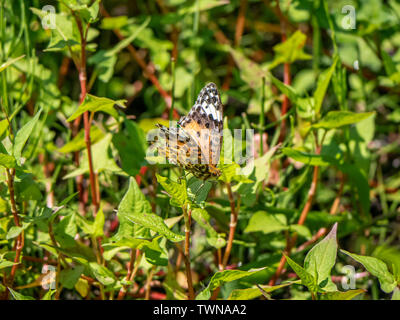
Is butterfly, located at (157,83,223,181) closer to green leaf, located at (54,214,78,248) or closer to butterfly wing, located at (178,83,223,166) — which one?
butterfly wing, located at (178,83,223,166)

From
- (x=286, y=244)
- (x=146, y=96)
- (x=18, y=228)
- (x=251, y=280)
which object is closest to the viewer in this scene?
(x=18, y=228)

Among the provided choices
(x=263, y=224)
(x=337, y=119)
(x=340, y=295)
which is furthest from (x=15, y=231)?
(x=337, y=119)

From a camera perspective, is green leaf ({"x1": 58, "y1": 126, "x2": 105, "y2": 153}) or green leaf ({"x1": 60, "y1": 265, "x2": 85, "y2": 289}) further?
green leaf ({"x1": 58, "y1": 126, "x2": 105, "y2": 153})

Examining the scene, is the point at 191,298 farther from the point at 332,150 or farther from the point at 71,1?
the point at 71,1

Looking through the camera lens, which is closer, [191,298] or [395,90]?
[191,298]

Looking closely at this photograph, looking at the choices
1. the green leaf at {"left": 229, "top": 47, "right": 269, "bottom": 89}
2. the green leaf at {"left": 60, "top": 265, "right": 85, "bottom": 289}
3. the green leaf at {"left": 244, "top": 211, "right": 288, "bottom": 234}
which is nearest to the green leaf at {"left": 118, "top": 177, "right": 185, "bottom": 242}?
the green leaf at {"left": 60, "top": 265, "right": 85, "bottom": 289}

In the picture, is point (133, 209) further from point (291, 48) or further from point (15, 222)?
point (291, 48)

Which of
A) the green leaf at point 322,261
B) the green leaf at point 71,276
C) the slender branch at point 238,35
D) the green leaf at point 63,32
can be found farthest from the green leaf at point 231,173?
the slender branch at point 238,35
